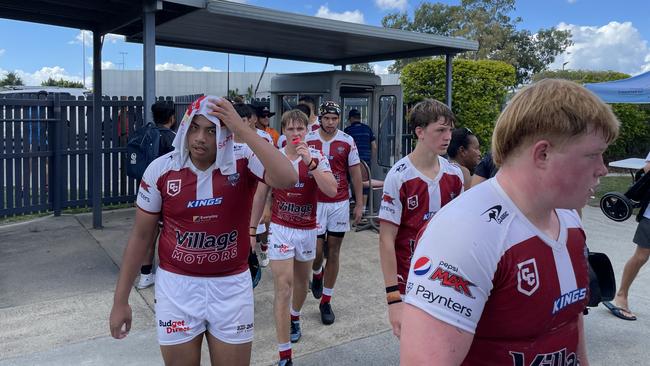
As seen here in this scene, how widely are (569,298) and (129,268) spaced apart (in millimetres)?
2162

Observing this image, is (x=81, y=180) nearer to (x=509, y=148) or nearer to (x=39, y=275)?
(x=39, y=275)

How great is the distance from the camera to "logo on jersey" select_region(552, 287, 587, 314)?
57.3 inches

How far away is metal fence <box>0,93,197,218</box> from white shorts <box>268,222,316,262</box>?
506 centimetres

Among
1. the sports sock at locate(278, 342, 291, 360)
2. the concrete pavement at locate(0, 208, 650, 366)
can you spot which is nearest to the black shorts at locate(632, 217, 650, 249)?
the concrete pavement at locate(0, 208, 650, 366)

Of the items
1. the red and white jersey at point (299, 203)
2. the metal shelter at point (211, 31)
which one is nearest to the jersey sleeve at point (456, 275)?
the red and white jersey at point (299, 203)

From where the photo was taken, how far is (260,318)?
5.06 metres

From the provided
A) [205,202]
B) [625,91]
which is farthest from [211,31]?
[625,91]

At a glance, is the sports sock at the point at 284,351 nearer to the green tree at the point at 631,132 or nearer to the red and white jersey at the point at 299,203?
the red and white jersey at the point at 299,203

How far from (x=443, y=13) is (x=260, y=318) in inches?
1195

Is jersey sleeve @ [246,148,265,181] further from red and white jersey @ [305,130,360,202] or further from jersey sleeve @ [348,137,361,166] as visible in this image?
jersey sleeve @ [348,137,361,166]

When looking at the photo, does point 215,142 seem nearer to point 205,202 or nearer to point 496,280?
point 205,202

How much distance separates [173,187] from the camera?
277 centimetres

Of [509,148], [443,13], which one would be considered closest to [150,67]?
[509,148]

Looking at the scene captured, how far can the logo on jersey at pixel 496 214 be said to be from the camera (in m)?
1.39
